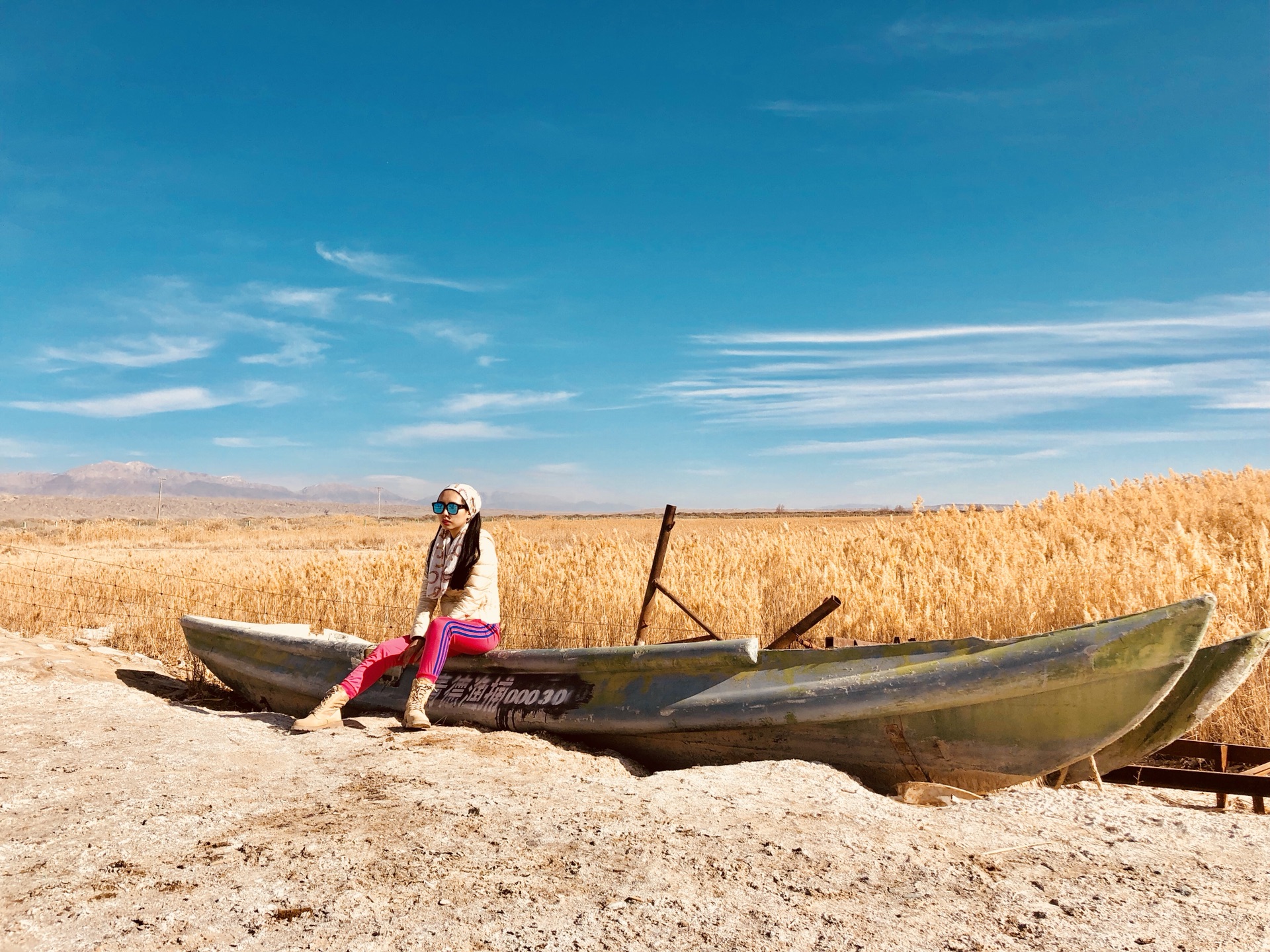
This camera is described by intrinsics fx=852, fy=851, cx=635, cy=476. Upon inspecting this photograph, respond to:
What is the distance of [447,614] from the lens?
223 inches

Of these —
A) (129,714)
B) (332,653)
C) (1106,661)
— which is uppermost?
(1106,661)

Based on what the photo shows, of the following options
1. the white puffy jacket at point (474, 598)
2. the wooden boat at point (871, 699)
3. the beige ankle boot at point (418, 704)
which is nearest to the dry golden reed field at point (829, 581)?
the wooden boat at point (871, 699)

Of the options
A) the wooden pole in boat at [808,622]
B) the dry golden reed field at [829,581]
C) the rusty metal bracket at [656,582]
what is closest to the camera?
the wooden pole in boat at [808,622]

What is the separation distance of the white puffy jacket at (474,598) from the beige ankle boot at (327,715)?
593 millimetres

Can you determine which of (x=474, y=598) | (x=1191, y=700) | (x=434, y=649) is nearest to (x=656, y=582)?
(x=474, y=598)

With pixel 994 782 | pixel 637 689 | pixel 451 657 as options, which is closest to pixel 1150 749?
pixel 994 782

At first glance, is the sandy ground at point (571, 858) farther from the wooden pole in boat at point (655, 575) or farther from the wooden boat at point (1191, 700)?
the wooden pole in boat at point (655, 575)

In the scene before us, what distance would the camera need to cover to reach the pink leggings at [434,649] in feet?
17.8

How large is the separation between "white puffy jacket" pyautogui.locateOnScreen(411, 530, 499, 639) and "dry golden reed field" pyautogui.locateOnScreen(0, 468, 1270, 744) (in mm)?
2177

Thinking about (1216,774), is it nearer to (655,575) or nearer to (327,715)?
(655,575)

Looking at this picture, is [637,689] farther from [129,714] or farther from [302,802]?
[129,714]

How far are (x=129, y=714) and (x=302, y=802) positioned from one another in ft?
8.65

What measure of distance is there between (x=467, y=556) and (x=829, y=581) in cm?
388

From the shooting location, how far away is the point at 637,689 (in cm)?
494
